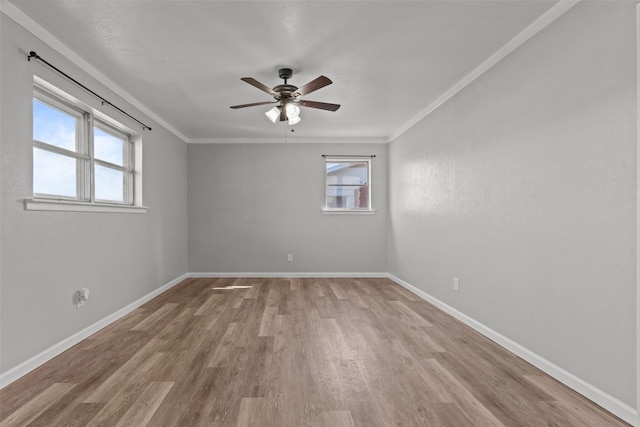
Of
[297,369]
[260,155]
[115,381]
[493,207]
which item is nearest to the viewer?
[115,381]

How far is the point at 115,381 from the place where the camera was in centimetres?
205

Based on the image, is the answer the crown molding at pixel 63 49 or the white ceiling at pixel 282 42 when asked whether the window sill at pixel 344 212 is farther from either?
the crown molding at pixel 63 49

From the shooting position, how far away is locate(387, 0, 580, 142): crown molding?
6.84ft

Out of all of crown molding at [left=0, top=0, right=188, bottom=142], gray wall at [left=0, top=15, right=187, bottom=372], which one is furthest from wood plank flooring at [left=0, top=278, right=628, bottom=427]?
crown molding at [left=0, top=0, right=188, bottom=142]

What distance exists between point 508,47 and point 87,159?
3.58 m

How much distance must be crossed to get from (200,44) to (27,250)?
6.16 ft

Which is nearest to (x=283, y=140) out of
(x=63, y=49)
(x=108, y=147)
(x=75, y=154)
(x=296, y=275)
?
(x=296, y=275)

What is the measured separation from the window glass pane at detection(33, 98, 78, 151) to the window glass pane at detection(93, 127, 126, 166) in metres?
0.30

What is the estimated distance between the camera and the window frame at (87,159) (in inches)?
98.2

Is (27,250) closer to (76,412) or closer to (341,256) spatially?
(76,412)

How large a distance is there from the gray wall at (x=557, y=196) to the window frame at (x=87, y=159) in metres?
3.41

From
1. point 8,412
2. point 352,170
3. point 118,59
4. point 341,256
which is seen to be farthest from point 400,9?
point 341,256

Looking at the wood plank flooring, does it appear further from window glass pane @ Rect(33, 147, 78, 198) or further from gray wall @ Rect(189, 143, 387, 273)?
gray wall @ Rect(189, 143, 387, 273)

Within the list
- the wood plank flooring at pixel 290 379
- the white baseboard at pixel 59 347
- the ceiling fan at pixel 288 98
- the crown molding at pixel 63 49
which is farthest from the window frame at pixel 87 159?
the ceiling fan at pixel 288 98
